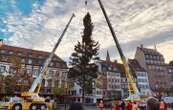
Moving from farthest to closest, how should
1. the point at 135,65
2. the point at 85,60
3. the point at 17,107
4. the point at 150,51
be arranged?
the point at 150,51
the point at 135,65
the point at 85,60
the point at 17,107

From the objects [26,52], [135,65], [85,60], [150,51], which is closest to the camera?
[85,60]

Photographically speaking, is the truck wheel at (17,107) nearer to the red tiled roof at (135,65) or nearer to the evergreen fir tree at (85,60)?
the evergreen fir tree at (85,60)

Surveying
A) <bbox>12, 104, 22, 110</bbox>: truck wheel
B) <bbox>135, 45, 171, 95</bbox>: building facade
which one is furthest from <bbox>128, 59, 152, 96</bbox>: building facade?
<bbox>12, 104, 22, 110</bbox>: truck wheel

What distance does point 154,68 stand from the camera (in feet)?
326

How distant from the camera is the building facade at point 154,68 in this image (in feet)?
319

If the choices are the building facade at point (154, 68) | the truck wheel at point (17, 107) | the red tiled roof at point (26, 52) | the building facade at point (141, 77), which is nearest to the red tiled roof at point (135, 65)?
the building facade at point (141, 77)

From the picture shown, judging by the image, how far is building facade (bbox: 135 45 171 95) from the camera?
319ft

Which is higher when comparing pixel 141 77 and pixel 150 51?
pixel 150 51

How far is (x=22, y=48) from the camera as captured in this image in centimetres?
7481

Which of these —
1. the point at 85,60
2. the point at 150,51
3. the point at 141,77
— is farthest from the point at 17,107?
the point at 150,51

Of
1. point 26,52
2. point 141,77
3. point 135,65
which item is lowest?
point 141,77

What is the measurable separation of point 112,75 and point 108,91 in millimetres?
7362

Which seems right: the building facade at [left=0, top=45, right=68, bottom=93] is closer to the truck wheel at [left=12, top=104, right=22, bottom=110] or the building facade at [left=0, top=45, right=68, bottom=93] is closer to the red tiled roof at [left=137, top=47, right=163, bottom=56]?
the truck wheel at [left=12, top=104, right=22, bottom=110]

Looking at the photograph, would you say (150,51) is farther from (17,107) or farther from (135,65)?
(17,107)
